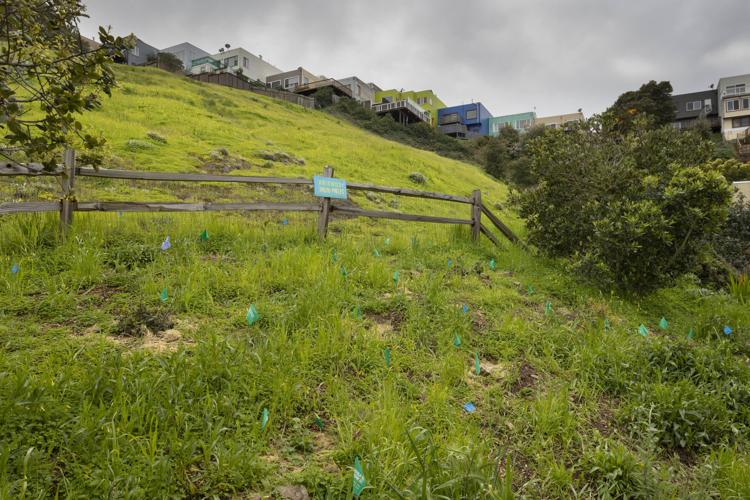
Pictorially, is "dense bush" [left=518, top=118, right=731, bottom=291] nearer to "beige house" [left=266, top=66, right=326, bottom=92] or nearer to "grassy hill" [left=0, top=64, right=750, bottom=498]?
"grassy hill" [left=0, top=64, right=750, bottom=498]

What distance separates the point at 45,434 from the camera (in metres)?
2.21

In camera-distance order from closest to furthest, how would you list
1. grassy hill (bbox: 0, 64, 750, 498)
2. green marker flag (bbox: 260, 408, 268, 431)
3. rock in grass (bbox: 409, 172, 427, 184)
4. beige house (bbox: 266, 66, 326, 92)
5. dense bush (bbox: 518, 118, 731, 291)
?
grassy hill (bbox: 0, 64, 750, 498)
green marker flag (bbox: 260, 408, 268, 431)
dense bush (bbox: 518, 118, 731, 291)
rock in grass (bbox: 409, 172, 427, 184)
beige house (bbox: 266, 66, 326, 92)

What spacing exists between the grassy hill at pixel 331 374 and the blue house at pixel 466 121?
5745cm

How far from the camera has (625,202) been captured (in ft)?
20.9

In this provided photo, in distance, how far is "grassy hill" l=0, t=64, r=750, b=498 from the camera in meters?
2.26

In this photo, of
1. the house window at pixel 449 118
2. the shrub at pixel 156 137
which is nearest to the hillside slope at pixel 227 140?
the shrub at pixel 156 137

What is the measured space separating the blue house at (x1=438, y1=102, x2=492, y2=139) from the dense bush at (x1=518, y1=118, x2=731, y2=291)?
181ft

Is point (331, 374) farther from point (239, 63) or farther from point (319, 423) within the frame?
point (239, 63)

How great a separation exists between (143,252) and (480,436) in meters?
4.74

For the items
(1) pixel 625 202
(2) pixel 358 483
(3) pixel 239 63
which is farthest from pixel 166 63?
(2) pixel 358 483

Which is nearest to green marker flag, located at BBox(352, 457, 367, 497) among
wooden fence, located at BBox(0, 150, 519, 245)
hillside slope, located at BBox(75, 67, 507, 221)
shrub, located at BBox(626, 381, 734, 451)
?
shrub, located at BBox(626, 381, 734, 451)

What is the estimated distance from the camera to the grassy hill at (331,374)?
2.26 meters

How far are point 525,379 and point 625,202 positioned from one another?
4.18 metres

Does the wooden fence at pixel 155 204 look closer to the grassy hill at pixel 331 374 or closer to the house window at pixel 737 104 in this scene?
the grassy hill at pixel 331 374
